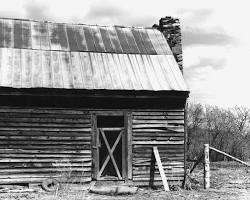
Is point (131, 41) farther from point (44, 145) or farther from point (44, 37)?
point (44, 145)

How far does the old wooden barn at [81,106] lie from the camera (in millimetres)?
12195

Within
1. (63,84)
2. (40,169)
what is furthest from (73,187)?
(63,84)

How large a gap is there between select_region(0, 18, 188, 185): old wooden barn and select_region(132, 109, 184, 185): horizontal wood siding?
31 millimetres

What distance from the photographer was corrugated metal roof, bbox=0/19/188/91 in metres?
12.6

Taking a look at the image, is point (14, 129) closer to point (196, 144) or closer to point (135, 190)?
point (135, 190)

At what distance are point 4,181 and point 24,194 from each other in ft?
2.85

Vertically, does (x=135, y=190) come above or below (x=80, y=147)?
below

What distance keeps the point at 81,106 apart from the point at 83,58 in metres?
1.96

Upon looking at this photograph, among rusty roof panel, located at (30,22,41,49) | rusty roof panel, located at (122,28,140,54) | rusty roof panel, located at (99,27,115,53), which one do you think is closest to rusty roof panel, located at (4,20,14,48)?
rusty roof panel, located at (30,22,41,49)

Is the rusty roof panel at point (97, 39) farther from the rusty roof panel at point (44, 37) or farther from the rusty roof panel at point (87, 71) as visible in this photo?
the rusty roof panel at point (44, 37)

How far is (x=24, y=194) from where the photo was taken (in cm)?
1149

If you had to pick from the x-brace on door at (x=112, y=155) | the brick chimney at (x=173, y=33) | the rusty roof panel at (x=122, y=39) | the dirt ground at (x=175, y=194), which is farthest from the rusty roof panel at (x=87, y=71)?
the dirt ground at (x=175, y=194)

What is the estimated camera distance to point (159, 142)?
13.2 metres

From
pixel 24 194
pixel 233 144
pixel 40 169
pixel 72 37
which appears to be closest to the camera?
pixel 24 194
